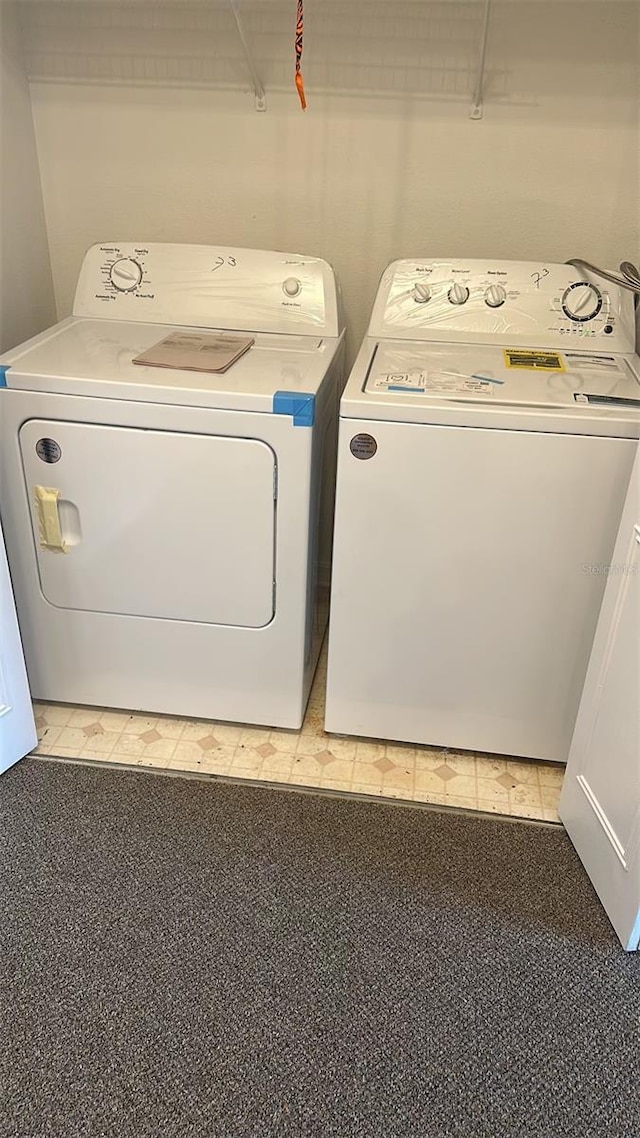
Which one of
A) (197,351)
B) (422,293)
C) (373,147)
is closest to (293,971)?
(197,351)

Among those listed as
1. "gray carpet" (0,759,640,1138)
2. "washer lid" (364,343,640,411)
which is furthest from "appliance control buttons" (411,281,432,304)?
"gray carpet" (0,759,640,1138)

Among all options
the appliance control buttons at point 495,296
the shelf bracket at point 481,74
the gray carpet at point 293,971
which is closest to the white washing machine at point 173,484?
the gray carpet at point 293,971

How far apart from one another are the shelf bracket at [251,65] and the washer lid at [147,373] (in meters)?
0.61

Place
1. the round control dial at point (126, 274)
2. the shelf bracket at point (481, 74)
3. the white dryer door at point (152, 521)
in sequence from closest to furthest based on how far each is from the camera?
the white dryer door at point (152, 521), the shelf bracket at point (481, 74), the round control dial at point (126, 274)

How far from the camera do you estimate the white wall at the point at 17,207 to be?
1.98 metres

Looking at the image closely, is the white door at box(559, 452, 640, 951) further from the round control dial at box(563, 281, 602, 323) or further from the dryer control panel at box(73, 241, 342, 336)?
the dryer control panel at box(73, 241, 342, 336)

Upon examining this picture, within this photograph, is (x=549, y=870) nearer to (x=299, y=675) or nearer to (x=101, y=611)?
(x=299, y=675)

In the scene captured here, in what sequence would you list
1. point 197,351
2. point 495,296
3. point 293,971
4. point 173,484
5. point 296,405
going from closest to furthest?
point 293,971 → point 296,405 → point 173,484 → point 197,351 → point 495,296

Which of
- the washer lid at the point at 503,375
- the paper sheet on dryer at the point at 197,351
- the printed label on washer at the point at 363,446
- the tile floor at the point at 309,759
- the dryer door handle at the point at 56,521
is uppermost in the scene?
the washer lid at the point at 503,375

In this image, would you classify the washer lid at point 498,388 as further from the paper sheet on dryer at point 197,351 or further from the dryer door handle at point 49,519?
the dryer door handle at point 49,519

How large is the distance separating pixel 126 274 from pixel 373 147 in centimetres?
68

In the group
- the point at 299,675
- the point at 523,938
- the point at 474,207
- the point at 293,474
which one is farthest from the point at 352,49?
the point at 523,938

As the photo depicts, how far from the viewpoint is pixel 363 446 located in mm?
1602

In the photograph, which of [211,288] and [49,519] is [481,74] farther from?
[49,519]
